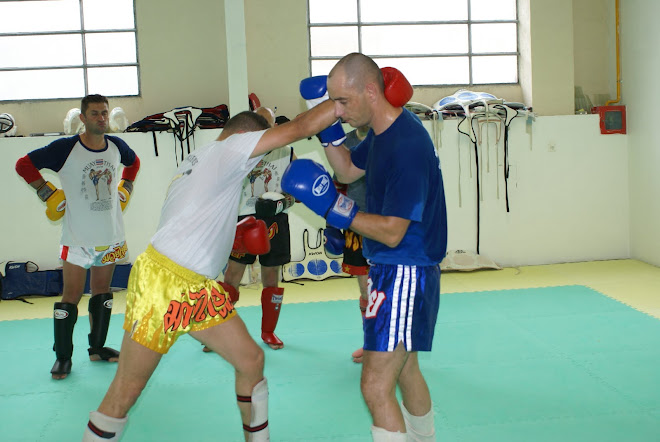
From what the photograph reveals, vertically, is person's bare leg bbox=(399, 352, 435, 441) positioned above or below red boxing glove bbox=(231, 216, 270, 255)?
below

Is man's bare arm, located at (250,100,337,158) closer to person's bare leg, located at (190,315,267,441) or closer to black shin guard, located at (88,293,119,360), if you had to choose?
person's bare leg, located at (190,315,267,441)

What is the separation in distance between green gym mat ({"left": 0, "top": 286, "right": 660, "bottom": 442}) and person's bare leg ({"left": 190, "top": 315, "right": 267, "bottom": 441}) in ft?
2.12

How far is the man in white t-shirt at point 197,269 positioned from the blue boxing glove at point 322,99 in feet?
0.87

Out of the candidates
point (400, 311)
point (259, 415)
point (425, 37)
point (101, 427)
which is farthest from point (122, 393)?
point (425, 37)

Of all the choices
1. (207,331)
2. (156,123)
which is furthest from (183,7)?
(207,331)

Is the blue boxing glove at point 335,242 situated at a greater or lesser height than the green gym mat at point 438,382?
greater

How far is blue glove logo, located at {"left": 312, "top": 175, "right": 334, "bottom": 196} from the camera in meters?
2.44

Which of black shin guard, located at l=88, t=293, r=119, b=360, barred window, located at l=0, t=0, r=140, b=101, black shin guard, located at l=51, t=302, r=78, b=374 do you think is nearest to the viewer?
black shin guard, located at l=51, t=302, r=78, b=374

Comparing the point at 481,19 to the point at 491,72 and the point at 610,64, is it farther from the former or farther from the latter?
the point at 610,64

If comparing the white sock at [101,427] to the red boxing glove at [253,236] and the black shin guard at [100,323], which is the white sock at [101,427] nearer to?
the red boxing glove at [253,236]

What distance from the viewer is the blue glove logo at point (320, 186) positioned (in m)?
2.44

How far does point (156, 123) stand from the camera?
666 cm

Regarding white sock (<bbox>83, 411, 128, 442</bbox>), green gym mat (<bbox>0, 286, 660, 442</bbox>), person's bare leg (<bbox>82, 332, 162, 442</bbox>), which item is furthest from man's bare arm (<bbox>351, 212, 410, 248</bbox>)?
green gym mat (<bbox>0, 286, 660, 442</bbox>)

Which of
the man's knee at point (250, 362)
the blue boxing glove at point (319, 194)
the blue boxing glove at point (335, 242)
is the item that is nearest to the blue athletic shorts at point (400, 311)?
the blue boxing glove at point (319, 194)
